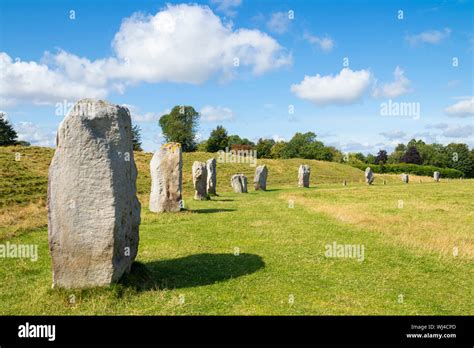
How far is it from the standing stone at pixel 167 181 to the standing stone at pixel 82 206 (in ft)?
38.8

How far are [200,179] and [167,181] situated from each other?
7.32 metres

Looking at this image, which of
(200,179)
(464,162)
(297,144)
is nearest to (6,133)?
(200,179)

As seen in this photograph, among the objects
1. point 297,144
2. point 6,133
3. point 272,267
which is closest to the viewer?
point 272,267

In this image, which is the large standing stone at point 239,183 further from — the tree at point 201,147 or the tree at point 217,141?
the tree at point 201,147

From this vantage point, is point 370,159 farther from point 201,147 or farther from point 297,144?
point 201,147

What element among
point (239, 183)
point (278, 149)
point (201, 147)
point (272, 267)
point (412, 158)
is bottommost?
point (272, 267)

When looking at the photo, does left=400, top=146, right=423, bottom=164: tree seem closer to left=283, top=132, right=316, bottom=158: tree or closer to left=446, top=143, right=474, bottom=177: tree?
left=446, top=143, right=474, bottom=177: tree

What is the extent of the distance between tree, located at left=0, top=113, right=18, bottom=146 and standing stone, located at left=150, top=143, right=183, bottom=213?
210 feet

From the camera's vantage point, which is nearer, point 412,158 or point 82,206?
point 82,206

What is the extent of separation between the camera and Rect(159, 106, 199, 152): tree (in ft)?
346

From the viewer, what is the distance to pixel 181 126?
107m

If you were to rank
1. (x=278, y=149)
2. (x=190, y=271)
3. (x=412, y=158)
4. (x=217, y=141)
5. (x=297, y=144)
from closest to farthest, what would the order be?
(x=190, y=271) → (x=217, y=141) → (x=412, y=158) → (x=278, y=149) → (x=297, y=144)
